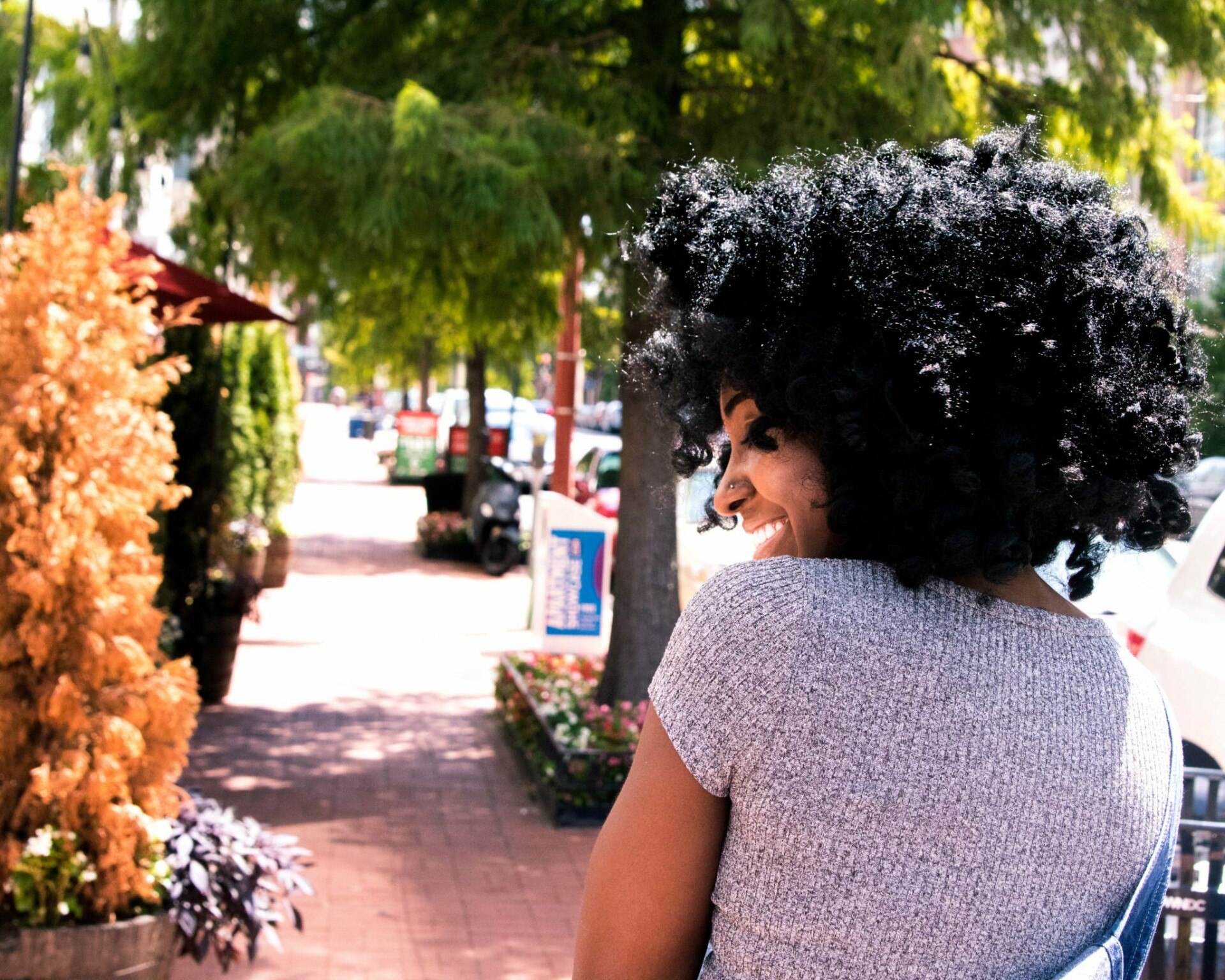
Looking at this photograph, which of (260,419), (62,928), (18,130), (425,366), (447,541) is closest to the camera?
(62,928)

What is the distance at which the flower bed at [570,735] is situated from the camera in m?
6.43

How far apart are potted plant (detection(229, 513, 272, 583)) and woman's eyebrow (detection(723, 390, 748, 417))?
8.82 meters

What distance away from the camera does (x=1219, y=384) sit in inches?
493

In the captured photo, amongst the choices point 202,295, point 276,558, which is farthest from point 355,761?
point 276,558

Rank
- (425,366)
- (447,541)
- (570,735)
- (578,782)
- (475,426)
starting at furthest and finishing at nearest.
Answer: (425,366)
(475,426)
(447,541)
(570,735)
(578,782)

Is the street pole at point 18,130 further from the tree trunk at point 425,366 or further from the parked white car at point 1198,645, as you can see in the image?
the tree trunk at point 425,366

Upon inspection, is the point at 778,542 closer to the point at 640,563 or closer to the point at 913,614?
the point at 913,614

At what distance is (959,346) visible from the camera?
1316mm

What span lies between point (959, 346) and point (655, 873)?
58 cm

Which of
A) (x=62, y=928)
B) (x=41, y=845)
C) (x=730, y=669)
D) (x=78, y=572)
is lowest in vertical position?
(x=62, y=928)

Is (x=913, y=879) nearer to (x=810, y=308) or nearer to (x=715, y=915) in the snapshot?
(x=715, y=915)

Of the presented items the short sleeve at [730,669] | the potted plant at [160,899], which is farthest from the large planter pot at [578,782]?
the short sleeve at [730,669]

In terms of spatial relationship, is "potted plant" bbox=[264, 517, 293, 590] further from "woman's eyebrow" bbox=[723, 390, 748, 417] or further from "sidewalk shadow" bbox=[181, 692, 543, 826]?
"woman's eyebrow" bbox=[723, 390, 748, 417]

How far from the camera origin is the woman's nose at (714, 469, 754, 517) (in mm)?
1504
